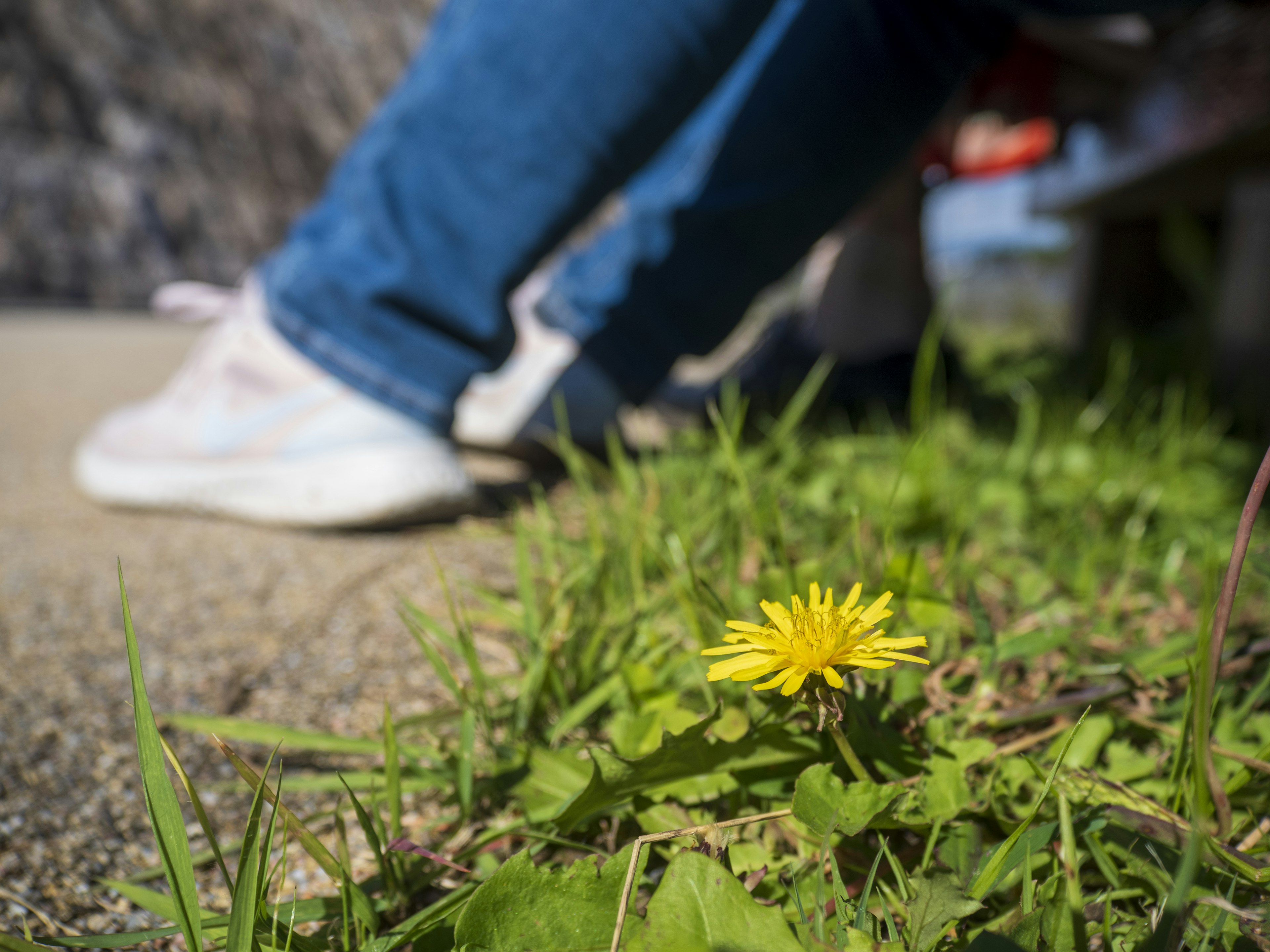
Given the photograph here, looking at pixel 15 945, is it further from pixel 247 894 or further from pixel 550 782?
pixel 550 782

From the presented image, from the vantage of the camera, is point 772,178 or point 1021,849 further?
→ point 772,178

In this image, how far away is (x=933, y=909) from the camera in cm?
37

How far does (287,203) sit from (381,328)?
484cm

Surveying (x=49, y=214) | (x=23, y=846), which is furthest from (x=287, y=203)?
(x=23, y=846)

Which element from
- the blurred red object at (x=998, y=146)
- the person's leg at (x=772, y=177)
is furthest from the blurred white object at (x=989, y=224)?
the person's leg at (x=772, y=177)

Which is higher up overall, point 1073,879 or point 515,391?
point 1073,879

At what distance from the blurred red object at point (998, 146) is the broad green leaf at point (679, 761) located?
2.14m

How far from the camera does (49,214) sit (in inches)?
159

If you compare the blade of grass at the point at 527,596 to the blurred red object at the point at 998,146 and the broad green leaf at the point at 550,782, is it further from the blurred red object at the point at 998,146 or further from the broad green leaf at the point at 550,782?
the blurred red object at the point at 998,146

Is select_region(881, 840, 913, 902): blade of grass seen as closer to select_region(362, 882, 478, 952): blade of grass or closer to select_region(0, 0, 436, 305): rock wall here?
select_region(362, 882, 478, 952): blade of grass

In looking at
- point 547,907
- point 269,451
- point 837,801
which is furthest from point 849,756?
point 269,451

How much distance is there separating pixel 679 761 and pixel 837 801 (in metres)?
0.09

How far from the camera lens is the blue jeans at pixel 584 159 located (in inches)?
35.7

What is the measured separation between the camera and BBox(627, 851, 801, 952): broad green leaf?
1.13 ft
